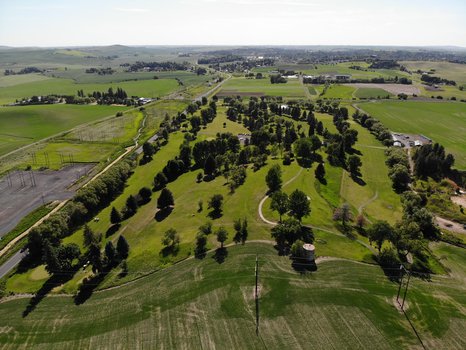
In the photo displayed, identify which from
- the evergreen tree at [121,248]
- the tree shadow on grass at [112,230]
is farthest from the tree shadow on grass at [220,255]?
the tree shadow on grass at [112,230]

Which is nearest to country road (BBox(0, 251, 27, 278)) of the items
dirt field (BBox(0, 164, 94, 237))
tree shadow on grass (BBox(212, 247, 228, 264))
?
dirt field (BBox(0, 164, 94, 237))

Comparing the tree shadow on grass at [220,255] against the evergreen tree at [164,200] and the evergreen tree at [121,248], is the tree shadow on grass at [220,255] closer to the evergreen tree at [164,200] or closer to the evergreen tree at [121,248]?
the evergreen tree at [121,248]

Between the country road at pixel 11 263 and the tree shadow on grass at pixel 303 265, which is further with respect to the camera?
the country road at pixel 11 263

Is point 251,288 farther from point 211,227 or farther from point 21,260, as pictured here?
point 21,260

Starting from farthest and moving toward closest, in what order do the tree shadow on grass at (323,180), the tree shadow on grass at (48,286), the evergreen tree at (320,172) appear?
the evergreen tree at (320,172)
the tree shadow on grass at (323,180)
the tree shadow on grass at (48,286)

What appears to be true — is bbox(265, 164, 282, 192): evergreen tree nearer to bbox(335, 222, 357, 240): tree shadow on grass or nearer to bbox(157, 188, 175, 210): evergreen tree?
bbox(335, 222, 357, 240): tree shadow on grass

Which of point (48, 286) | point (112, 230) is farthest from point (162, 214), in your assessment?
point (48, 286)
